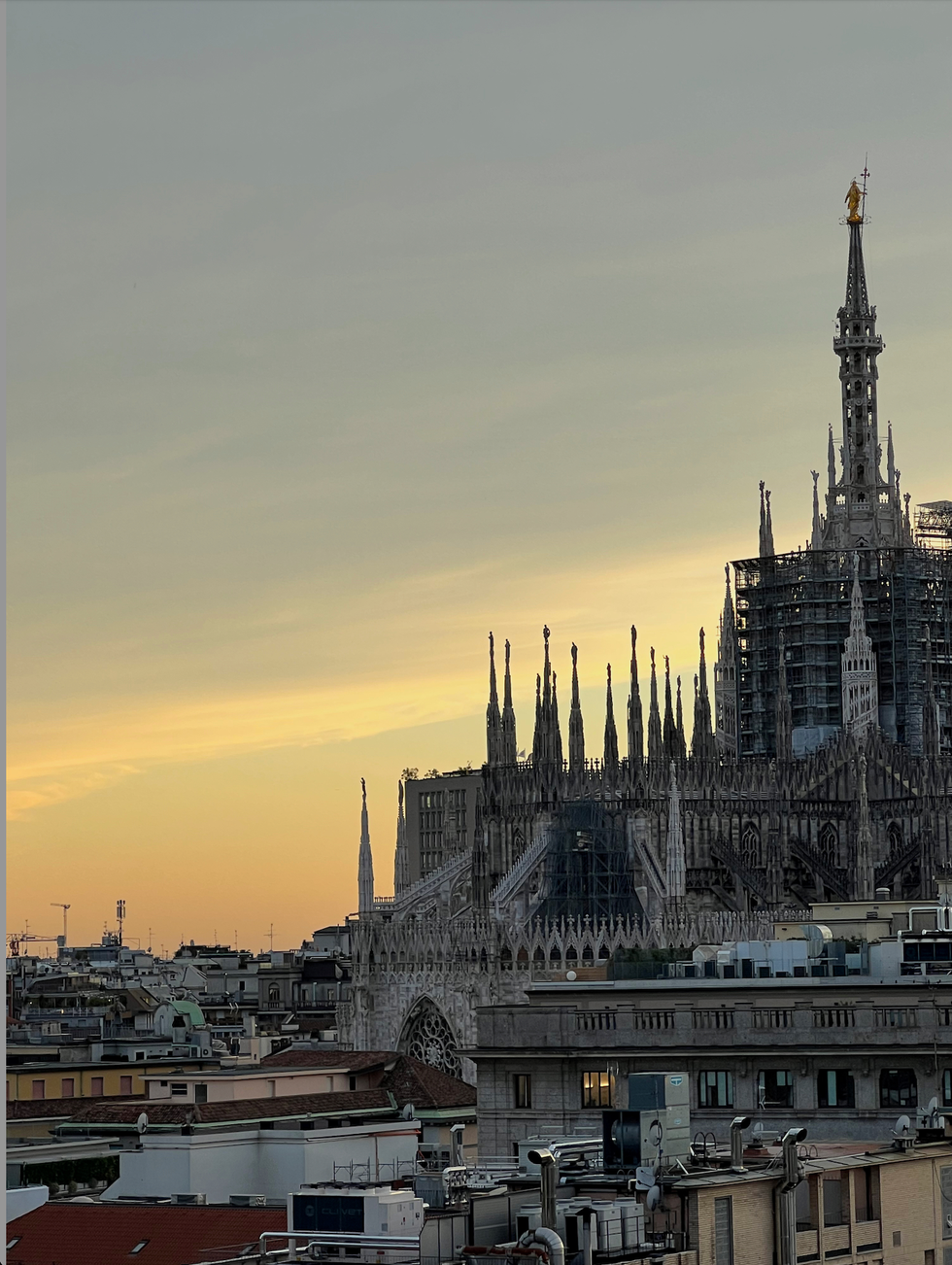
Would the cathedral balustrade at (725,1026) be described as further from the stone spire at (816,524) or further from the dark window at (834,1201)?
the stone spire at (816,524)

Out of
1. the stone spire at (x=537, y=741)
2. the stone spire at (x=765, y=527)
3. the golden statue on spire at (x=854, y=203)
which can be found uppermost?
the golden statue on spire at (x=854, y=203)

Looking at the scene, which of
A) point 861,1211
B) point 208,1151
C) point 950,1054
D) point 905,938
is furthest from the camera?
point 905,938

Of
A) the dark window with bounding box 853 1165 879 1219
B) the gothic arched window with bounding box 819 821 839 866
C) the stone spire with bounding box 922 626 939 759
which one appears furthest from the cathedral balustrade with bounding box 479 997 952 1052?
the stone spire with bounding box 922 626 939 759

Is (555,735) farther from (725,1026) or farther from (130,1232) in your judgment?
(130,1232)

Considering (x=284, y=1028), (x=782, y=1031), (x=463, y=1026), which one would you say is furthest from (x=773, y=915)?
(x=782, y=1031)

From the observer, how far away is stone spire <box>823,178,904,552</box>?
5522 inches

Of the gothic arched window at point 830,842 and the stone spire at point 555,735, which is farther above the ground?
the stone spire at point 555,735

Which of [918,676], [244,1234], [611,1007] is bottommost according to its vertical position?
[244,1234]

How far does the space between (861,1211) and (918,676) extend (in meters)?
98.9

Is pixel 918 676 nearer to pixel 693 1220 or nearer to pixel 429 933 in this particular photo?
pixel 429 933

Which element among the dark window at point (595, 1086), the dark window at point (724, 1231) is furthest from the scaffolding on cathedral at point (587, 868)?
the dark window at point (724, 1231)

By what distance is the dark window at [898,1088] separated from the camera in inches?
1608

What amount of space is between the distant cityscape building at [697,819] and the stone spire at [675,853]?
0.09 m

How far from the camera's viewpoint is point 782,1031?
42625 mm
